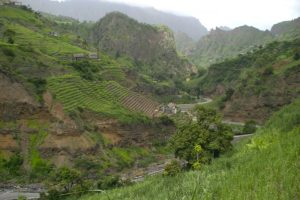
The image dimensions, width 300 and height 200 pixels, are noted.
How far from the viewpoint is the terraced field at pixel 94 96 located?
7069cm

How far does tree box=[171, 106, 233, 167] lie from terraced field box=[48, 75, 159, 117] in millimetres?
27191

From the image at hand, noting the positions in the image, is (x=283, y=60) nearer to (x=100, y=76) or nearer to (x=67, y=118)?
(x=100, y=76)

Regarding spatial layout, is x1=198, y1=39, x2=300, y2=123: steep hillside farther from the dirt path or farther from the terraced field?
the dirt path

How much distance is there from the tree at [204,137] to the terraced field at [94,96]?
27.2 metres

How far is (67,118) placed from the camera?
65.3 m

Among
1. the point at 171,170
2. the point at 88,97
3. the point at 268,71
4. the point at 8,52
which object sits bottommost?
the point at 88,97

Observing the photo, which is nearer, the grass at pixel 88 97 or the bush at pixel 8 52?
the grass at pixel 88 97

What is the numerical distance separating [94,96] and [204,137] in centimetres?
3699

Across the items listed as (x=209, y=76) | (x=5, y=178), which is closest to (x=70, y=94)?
(x=5, y=178)

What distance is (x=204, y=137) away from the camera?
43.0 meters

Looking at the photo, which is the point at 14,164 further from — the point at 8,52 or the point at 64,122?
the point at 8,52

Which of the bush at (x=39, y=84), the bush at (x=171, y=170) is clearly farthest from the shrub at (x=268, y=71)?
the bush at (x=171, y=170)

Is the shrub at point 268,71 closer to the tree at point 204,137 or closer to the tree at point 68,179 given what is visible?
the tree at point 204,137

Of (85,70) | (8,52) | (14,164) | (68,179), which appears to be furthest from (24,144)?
(85,70)
